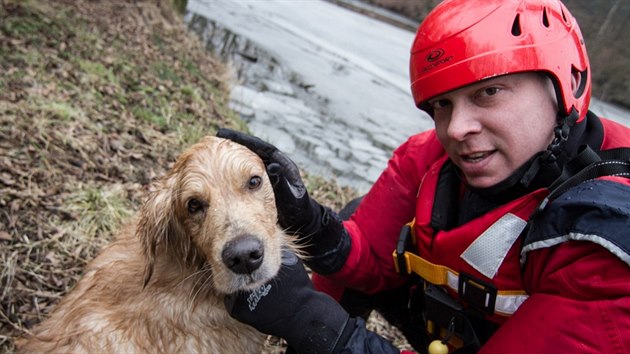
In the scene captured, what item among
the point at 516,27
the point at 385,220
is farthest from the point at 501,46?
the point at 385,220

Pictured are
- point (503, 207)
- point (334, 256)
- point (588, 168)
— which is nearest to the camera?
point (588, 168)

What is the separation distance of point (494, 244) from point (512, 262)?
0.13 meters

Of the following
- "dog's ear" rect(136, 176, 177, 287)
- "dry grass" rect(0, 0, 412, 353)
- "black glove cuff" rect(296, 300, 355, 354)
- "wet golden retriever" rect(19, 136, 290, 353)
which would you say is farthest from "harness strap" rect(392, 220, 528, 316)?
"dry grass" rect(0, 0, 412, 353)

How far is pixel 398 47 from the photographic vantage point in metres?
19.5

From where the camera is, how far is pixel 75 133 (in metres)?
4.88

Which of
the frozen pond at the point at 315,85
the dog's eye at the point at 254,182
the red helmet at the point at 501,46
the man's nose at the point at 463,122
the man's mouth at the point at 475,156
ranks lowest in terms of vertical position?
the frozen pond at the point at 315,85

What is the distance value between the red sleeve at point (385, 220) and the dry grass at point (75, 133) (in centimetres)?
106

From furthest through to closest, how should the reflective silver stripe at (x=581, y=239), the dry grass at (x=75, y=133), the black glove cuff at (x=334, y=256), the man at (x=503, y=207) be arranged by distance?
the dry grass at (x=75, y=133) < the black glove cuff at (x=334, y=256) < the man at (x=503, y=207) < the reflective silver stripe at (x=581, y=239)

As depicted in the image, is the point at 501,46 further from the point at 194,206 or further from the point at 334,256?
the point at 194,206

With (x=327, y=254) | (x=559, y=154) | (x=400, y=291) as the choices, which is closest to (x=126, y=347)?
(x=327, y=254)

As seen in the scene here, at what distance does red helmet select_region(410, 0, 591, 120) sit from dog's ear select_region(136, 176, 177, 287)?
1608 mm

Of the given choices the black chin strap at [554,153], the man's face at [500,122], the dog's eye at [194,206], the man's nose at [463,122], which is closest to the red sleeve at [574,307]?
the black chin strap at [554,153]

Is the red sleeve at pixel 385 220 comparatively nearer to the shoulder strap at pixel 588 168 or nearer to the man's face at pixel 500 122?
the man's face at pixel 500 122

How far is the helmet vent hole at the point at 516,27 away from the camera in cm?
232
